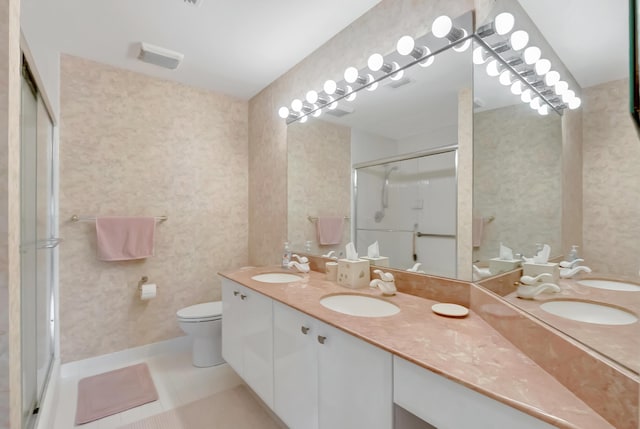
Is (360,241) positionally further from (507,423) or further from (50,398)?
(50,398)

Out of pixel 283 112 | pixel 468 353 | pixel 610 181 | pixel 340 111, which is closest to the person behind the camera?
pixel 610 181

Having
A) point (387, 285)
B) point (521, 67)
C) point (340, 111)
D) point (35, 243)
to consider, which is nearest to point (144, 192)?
point (35, 243)

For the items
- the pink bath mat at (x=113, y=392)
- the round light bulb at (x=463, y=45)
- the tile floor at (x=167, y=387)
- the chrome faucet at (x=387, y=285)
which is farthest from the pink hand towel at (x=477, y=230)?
the pink bath mat at (x=113, y=392)

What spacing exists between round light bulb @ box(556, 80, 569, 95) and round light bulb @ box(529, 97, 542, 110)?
4.3 inches

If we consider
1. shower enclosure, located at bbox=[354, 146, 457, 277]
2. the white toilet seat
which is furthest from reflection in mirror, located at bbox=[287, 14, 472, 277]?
the white toilet seat

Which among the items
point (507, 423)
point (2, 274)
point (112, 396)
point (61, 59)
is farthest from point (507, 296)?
point (61, 59)

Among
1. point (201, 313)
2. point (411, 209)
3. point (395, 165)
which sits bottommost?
point (201, 313)

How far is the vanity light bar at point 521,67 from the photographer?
0.81 meters

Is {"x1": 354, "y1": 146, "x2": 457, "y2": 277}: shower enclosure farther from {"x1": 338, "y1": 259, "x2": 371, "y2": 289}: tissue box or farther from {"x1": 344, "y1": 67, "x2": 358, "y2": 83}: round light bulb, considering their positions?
{"x1": 344, "y1": 67, "x2": 358, "y2": 83}: round light bulb

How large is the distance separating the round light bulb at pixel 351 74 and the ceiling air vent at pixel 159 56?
1246 millimetres

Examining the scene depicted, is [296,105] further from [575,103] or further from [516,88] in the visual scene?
[575,103]

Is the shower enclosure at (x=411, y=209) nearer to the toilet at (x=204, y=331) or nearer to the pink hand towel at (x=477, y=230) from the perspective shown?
the pink hand towel at (x=477, y=230)

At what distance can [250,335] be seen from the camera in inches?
68.2

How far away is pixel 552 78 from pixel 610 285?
0.56 m
